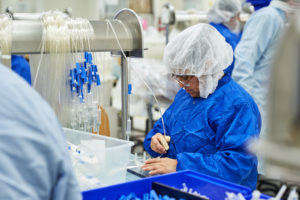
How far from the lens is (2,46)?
1.50m

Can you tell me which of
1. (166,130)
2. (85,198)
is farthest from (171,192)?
(166,130)

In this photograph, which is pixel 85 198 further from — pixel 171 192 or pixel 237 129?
pixel 237 129

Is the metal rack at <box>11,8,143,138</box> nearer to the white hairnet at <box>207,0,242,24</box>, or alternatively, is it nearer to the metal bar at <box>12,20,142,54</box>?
the metal bar at <box>12,20,142,54</box>

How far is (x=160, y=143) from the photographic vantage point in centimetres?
184

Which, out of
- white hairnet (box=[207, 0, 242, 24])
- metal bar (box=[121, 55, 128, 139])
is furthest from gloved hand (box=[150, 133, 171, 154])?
white hairnet (box=[207, 0, 242, 24])

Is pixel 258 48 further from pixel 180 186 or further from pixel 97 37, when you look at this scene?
pixel 180 186

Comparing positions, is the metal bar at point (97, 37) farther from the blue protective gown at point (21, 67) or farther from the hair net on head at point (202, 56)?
the blue protective gown at point (21, 67)

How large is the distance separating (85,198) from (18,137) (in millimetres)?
509

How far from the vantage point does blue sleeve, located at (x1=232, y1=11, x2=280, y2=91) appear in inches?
107

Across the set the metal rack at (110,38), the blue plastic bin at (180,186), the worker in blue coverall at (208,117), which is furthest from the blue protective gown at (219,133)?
the metal rack at (110,38)

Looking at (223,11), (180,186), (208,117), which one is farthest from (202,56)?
(223,11)

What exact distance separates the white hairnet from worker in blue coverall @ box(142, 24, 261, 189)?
1.85 meters

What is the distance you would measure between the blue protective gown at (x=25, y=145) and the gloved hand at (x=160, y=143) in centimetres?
106

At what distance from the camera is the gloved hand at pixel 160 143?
1817 mm
